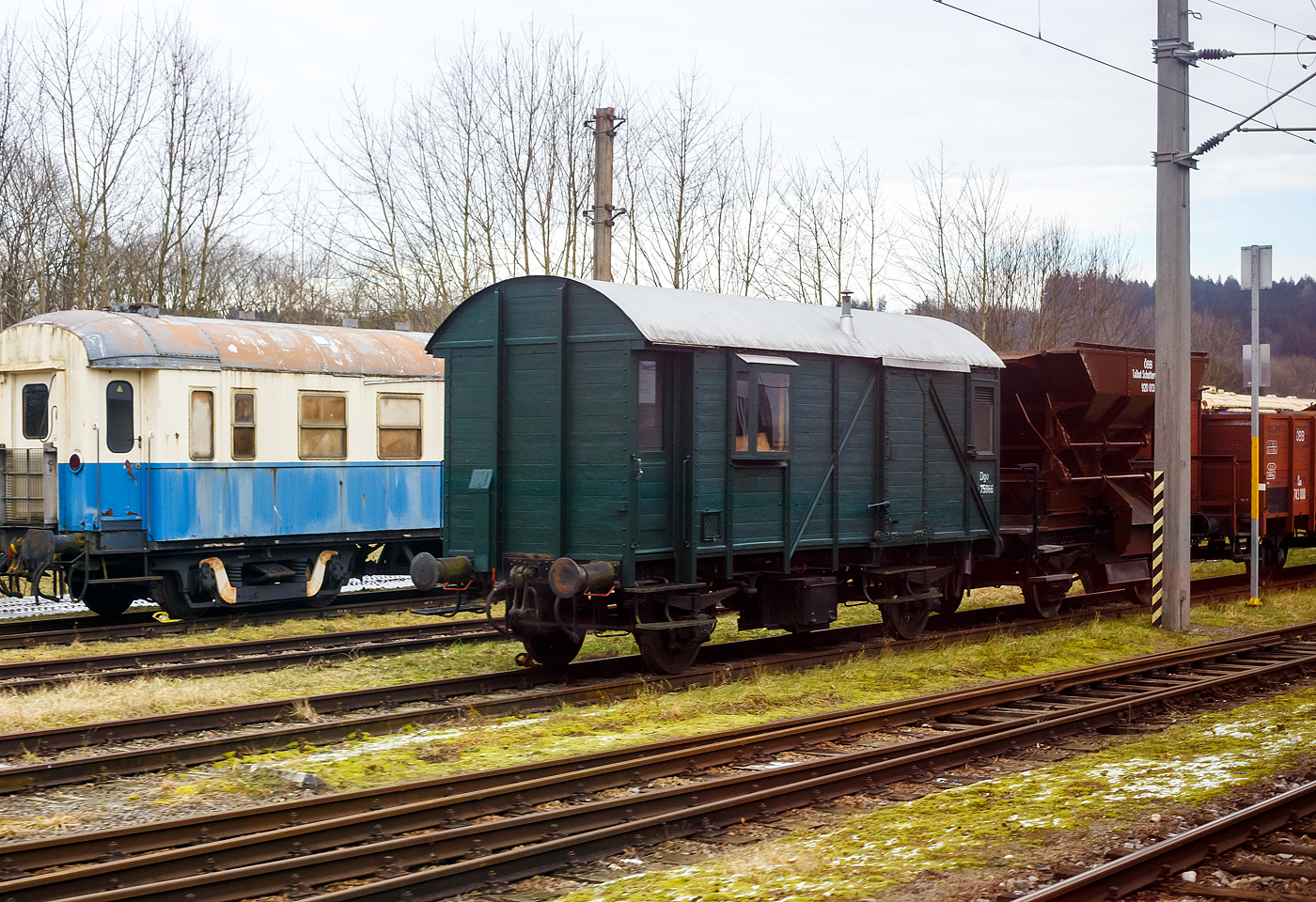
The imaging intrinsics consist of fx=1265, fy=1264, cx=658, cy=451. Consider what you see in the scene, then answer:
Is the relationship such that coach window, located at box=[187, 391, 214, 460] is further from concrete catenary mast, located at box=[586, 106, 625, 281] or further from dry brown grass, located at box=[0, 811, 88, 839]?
dry brown grass, located at box=[0, 811, 88, 839]

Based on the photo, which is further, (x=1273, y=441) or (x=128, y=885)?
(x=1273, y=441)

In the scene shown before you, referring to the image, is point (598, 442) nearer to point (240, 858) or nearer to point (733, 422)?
point (733, 422)

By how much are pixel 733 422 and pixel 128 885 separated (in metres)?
7.34

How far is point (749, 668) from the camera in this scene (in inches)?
494

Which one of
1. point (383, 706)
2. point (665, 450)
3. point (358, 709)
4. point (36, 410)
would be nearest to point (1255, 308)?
point (665, 450)

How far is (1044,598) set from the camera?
55.7ft

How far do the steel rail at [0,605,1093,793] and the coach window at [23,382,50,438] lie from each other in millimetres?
7726

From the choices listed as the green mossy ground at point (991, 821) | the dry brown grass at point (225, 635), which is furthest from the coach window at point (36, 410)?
the green mossy ground at point (991, 821)

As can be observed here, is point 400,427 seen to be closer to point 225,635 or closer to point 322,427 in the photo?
point 322,427

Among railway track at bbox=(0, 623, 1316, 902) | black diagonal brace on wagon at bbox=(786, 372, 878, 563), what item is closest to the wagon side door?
black diagonal brace on wagon at bbox=(786, 372, 878, 563)

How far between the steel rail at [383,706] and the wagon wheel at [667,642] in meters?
Answer: 0.16

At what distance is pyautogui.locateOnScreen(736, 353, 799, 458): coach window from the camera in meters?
12.3

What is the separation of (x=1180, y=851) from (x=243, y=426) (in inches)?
523

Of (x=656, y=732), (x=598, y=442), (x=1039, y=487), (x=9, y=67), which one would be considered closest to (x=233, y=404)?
(x=598, y=442)
